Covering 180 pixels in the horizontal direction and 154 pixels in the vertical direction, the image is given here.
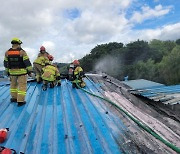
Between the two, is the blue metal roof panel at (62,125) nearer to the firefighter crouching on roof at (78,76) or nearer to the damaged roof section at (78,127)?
the damaged roof section at (78,127)

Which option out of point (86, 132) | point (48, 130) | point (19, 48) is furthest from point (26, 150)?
point (19, 48)

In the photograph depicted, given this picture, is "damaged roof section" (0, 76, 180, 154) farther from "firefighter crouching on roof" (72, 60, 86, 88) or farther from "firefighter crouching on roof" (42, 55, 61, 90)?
"firefighter crouching on roof" (42, 55, 61, 90)

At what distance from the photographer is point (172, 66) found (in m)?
32.6

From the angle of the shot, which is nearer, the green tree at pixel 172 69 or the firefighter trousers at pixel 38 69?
the firefighter trousers at pixel 38 69

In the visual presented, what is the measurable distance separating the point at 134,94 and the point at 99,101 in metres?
1.89

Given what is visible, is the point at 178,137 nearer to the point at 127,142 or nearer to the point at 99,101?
the point at 127,142

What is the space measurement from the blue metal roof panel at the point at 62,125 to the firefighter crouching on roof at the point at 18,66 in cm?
36

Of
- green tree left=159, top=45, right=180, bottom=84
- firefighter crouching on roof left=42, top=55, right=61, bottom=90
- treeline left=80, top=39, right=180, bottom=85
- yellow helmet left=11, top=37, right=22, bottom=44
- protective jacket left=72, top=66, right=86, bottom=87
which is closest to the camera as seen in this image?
yellow helmet left=11, top=37, right=22, bottom=44

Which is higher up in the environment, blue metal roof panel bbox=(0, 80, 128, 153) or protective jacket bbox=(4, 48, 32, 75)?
protective jacket bbox=(4, 48, 32, 75)

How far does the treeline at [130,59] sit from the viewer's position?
125 feet

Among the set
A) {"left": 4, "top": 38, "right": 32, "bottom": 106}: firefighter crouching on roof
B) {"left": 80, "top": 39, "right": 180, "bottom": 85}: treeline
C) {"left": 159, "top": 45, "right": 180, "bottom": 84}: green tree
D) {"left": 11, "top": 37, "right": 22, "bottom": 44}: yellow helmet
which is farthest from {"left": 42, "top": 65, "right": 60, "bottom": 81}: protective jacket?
{"left": 80, "top": 39, "right": 180, "bottom": 85}: treeline

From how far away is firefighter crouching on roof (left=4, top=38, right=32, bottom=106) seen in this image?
587 cm

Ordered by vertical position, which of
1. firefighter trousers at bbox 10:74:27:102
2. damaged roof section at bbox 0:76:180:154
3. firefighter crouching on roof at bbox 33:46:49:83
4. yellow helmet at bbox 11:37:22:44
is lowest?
damaged roof section at bbox 0:76:180:154

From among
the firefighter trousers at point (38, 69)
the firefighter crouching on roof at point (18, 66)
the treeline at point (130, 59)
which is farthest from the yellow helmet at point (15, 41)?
the treeline at point (130, 59)
